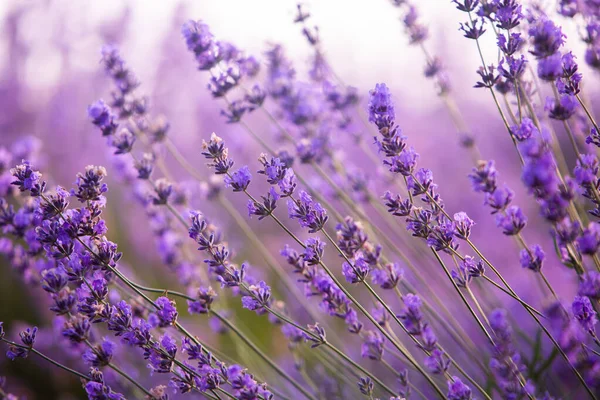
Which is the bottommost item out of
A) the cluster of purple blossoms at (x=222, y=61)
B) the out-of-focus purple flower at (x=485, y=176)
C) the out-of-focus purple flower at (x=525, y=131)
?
the out-of-focus purple flower at (x=485, y=176)

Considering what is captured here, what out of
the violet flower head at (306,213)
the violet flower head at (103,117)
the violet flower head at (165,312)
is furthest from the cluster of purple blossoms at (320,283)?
the violet flower head at (103,117)

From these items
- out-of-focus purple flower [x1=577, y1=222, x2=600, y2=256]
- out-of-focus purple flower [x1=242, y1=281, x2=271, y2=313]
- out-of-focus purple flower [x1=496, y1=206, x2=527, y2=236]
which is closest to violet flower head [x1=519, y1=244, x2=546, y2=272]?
out-of-focus purple flower [x1=496, y1=206, x2=527, y2=236]

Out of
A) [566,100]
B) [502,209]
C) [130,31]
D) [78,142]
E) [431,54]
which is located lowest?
[502,209]

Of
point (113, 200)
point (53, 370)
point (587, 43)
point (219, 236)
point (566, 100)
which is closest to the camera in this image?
point (566, 100)

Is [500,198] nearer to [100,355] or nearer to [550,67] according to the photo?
[550,67]

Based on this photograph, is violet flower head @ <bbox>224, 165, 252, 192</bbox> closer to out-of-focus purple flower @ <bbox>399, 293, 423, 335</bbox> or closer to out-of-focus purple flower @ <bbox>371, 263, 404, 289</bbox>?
out-of-focus purple flower @ <bbox>371, 263, 404, 289</bbox>

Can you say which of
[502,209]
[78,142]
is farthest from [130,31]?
[502,209]

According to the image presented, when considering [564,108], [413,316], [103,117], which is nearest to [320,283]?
[413,316]

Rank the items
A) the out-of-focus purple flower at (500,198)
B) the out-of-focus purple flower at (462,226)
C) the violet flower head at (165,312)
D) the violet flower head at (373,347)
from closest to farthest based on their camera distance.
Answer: the out-of-focus purple flower at (500,198), the out-of-focus purple flower at (462,226), the violet flower head at (165,312), the violet flower head at (373,347)

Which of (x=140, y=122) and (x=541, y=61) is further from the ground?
(x=140, y=122)

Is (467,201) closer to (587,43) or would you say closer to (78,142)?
(587,43)

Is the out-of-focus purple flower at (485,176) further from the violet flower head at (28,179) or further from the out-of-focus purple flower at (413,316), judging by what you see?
the violet flower head at (28,179)
